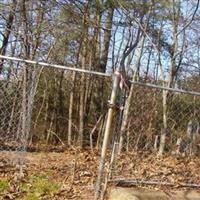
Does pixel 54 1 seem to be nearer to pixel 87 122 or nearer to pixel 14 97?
pixel 14 97

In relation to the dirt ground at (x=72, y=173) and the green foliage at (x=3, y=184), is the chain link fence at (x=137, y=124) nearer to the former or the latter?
the dirt ground at (x=72, y=173)

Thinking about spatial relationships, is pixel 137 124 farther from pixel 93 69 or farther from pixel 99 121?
pixel 93 69

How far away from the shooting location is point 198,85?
19.7 m

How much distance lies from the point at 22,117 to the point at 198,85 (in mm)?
14270

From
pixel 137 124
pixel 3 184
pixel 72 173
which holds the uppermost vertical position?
pixel 137 124

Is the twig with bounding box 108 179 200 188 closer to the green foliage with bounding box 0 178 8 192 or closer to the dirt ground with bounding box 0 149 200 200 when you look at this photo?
the dirt ground with bounding box 0 149 200 200

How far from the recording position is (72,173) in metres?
6.45

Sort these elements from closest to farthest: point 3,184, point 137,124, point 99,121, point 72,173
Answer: point 3,184 → point 72,173 → point 137,124 → point 99,121

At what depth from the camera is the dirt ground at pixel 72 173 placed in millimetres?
5916

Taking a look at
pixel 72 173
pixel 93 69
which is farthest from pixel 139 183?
pixel 93 69

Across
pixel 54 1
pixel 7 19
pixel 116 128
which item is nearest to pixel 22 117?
pixel 116 128

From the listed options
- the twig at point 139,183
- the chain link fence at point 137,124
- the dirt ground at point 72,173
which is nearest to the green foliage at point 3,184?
the dirt ground at point 72,173

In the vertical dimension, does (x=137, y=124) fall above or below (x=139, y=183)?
above

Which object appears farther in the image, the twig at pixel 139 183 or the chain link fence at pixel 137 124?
the chain link fence at pixel 137 124
